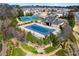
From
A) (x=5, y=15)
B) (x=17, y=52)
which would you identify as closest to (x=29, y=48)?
(x=17, y=52)

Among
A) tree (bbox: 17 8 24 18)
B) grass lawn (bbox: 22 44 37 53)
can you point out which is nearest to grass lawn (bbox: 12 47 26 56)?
grass lawn (bbox: 22 44 37 53)

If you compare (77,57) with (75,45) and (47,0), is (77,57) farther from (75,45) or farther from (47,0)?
(47,0)

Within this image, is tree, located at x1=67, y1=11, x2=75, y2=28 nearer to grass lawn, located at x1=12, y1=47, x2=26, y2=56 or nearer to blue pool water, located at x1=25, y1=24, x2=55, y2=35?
blue pool water, located at x1=25, y1=24, x2=55, y2=35

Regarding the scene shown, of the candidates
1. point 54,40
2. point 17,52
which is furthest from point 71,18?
point 17,52

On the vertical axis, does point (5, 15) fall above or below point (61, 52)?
above

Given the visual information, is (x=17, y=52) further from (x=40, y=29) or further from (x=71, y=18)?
(x=71, y=18)

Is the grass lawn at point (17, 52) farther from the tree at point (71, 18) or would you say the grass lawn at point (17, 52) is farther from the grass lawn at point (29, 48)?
the tree at point (71, 18)

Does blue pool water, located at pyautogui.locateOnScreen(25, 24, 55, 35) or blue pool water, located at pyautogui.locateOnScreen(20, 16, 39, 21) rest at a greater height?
blue pool water, located at pyautogui.locateOnScreen(20, 16, 39, 21)

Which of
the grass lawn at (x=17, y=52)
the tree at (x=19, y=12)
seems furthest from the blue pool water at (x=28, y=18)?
the grass lawn at (x=17, y=52)

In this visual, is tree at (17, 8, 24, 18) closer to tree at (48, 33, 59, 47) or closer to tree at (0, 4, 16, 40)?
tree at (0, 4, 16, 40)

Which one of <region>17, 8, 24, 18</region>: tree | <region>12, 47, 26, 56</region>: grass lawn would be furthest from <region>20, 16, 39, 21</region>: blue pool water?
<region>12, 47, 26, 56</region>: grass lawn

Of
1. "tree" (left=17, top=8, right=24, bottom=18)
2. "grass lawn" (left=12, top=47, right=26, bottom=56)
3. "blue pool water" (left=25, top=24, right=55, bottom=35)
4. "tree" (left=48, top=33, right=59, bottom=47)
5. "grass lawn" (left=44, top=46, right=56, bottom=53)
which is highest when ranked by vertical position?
"tree" (left=17, top=8, right=24, bottom=18)
